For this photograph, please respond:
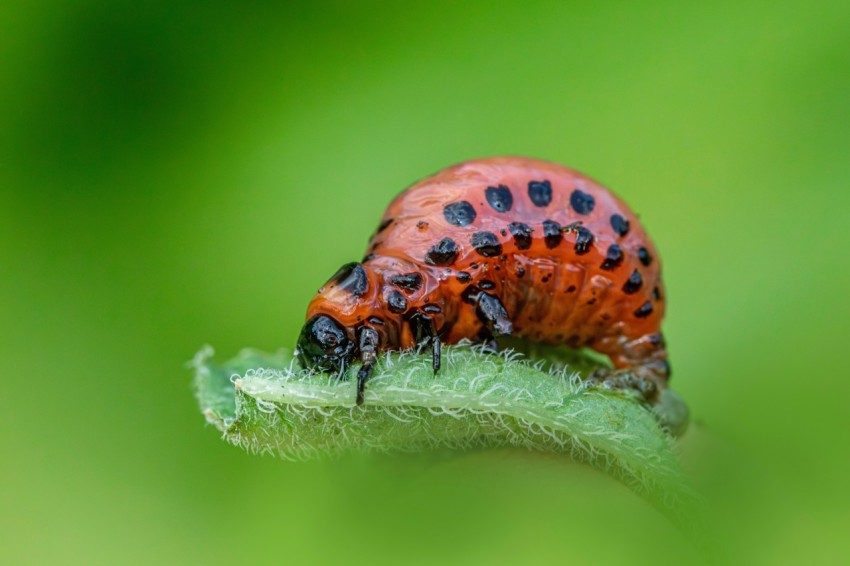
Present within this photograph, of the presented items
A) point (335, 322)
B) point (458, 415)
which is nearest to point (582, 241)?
point (335, 322)

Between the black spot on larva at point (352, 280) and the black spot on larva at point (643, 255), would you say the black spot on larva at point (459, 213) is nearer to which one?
the black spot on larva at point (352, 280)

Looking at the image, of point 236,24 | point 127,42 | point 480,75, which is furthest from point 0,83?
point 480,75

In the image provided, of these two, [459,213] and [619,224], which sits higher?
[459,213]

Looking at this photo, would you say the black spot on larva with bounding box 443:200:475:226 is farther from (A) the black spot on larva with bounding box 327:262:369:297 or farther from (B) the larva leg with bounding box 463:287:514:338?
(A) the black spot on larva with bounding box 327:262:369:297

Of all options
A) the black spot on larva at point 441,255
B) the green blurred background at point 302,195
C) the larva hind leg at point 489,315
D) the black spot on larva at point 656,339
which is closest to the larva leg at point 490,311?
the larva hind leg at point 489,315

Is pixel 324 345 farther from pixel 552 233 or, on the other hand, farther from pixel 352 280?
pixel 552 233

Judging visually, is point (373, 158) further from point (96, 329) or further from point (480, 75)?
point (96, 329)
